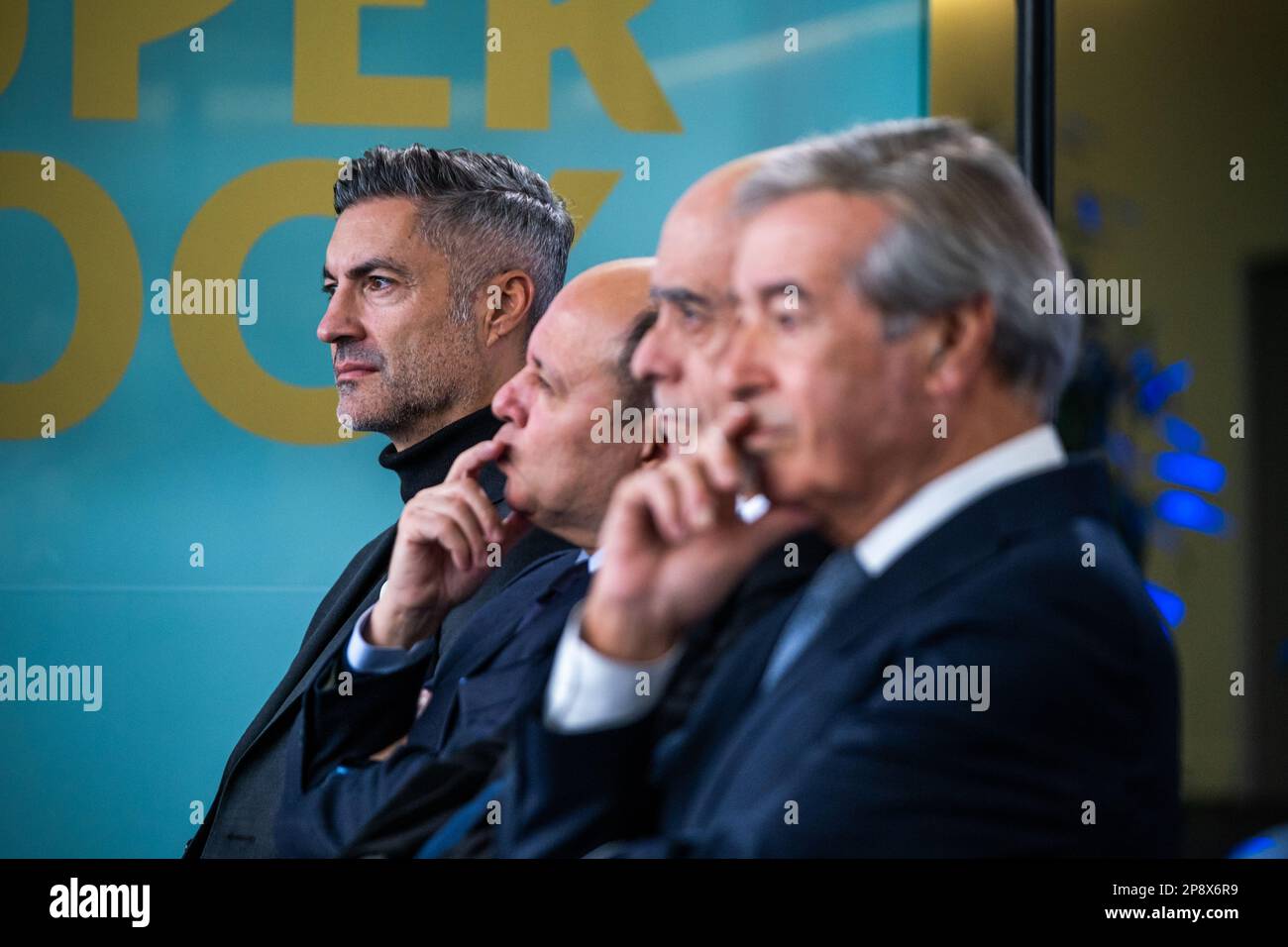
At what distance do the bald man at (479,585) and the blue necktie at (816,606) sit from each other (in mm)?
413

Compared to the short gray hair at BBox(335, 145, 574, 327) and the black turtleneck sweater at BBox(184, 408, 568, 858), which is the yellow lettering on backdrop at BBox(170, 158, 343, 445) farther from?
the black turtleneck sweater at BBox(184, 408, 568, 858)

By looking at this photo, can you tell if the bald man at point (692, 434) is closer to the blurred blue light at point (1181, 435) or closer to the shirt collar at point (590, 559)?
the shirt collar at point (590, 559)

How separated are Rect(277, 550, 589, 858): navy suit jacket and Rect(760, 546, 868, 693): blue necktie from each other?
414mm

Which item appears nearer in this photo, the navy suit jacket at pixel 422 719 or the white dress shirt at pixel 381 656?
the navy suit jacket at pixel 422 719

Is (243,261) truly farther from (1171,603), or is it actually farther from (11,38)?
(1171,603)

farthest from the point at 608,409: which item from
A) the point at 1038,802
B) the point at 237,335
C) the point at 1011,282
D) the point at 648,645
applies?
the point at 237,335

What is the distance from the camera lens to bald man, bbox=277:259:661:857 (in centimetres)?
183

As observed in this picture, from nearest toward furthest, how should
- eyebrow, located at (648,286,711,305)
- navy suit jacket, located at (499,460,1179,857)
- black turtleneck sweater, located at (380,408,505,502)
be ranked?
navy suit jacket, located at (499,460,1179,857), eyebrow, located at (648,286,711,305), black turtleneck sweater, located at (380,408,505,502)

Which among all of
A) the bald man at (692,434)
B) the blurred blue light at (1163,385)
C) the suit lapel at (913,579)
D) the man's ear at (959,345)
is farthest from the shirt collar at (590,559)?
the blurred blue light at (1163,385)

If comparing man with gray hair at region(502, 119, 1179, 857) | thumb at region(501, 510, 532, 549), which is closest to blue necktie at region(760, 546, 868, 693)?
man with gray hair at region(502, 119, 1179, 857)

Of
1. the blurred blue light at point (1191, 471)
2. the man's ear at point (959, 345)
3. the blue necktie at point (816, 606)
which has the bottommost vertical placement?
the blue necktie at point (816, 606)

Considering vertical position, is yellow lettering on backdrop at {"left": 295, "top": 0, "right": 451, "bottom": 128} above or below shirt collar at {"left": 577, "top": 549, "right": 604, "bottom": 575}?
above

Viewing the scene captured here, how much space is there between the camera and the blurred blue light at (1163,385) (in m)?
2.56

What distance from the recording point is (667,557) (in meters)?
1.42
